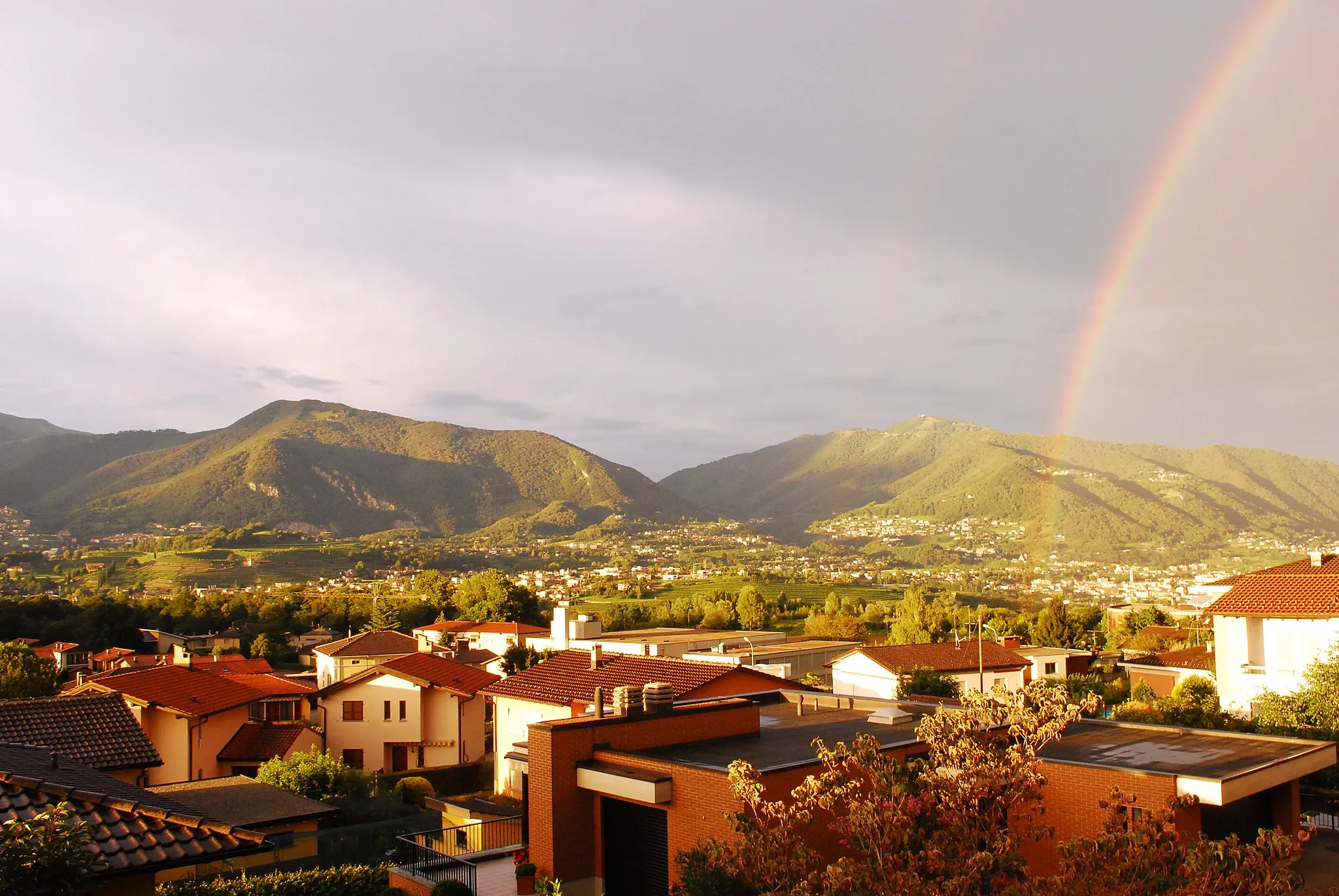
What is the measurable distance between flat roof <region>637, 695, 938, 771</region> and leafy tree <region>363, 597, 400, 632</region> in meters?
62.0

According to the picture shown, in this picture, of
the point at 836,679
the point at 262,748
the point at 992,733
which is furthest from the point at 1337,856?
the point at 836,679

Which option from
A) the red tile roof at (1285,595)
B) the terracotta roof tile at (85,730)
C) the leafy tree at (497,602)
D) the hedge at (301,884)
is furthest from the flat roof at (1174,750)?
the leafy tree at (497,602)

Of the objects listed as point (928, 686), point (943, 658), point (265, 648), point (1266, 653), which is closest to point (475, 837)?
point (928, 686)

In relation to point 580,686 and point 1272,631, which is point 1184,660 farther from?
point 580,686

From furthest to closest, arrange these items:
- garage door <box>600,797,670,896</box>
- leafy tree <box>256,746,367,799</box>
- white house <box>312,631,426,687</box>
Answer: white house <box>312,631,426,687</box>
leafy tree <box>256,746,367,799</box>
garage door <box>600,797,670,896</box>

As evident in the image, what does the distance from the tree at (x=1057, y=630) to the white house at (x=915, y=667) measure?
23.4m

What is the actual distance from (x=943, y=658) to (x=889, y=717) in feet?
98.5

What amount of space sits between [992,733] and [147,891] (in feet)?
25.3

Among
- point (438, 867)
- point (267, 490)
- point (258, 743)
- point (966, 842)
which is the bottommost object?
point (258, 743)

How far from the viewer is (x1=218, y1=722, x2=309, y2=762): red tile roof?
29234 millimetres

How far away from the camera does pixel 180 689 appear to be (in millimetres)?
29484

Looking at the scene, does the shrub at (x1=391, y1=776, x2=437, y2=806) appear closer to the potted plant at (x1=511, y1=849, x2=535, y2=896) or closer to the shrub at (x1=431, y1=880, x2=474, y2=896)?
the shrub at (x1=431, y1=880, x2=474, y2=896)

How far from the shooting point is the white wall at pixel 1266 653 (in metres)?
26.9

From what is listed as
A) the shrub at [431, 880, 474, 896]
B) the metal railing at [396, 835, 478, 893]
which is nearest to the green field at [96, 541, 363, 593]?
the metal railing at [396, 835, 478, 893]
